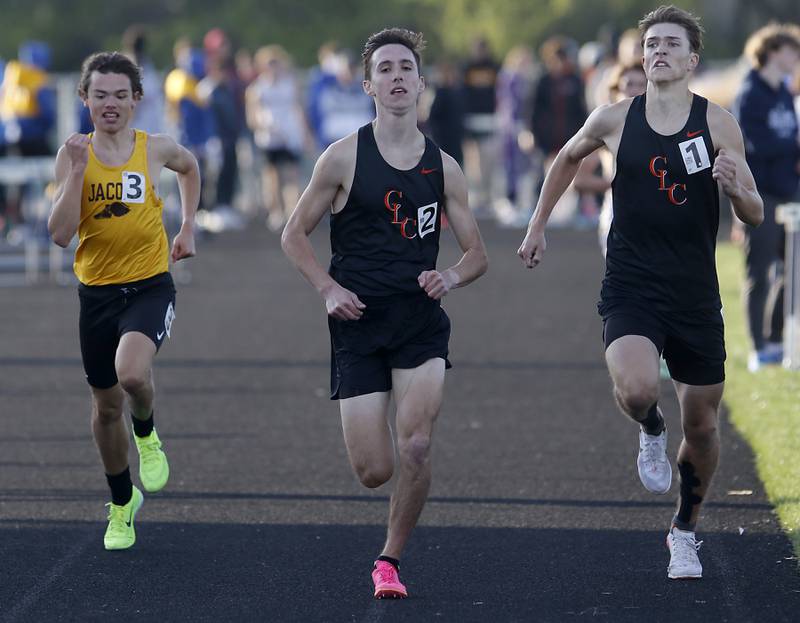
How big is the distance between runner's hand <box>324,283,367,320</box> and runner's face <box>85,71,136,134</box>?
1.57 m

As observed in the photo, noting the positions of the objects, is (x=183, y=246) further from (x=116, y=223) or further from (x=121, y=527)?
(x=121, y=527)

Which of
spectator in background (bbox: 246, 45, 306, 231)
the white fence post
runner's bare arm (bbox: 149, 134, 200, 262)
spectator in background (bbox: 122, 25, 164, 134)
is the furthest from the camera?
spectator in background (bbox: 246, 45, 306, 231)

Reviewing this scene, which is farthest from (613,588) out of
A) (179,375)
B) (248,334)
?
(248,334)

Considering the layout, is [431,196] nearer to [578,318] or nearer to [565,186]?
[565,186]

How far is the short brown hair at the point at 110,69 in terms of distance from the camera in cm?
754

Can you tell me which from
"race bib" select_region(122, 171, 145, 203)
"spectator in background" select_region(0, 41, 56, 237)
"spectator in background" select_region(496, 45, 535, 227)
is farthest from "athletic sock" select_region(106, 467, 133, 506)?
"spectator in background" select_region(496, 45, 535, 227)

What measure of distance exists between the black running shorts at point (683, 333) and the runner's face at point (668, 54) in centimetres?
92

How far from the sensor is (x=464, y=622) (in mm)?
6273

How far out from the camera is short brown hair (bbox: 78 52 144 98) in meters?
7.54

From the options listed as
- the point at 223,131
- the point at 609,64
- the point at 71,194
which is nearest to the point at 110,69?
the point at 71,194

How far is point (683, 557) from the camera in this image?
6.86 metres

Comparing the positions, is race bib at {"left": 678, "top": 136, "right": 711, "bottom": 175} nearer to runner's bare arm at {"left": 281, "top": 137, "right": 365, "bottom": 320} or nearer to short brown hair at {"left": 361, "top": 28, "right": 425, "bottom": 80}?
short brown hair at {"left": 361, "top": 28, "right": 425, "bottom": 80}

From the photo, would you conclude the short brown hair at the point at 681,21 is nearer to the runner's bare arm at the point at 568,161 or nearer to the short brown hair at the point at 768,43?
the runner's bare arm at the point at 568,161

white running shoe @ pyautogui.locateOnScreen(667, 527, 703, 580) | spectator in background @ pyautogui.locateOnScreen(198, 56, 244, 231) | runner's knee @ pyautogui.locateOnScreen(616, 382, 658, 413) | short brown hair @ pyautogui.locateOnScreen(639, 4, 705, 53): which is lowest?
spectator in background @ pyautogui.locateOnScreen(198, 56, 244, 231)
